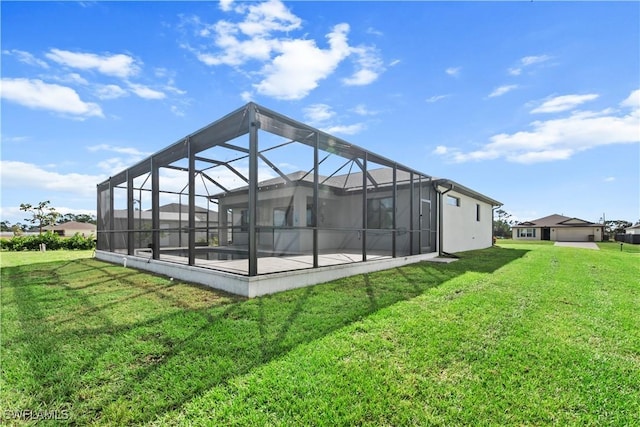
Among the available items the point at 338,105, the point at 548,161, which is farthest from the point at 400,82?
the point at 548,161

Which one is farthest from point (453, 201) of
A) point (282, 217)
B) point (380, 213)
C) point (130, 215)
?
point (130, 215)

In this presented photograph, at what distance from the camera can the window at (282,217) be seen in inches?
456

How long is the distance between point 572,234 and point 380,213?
122 feet

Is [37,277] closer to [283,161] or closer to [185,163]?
[185,163]

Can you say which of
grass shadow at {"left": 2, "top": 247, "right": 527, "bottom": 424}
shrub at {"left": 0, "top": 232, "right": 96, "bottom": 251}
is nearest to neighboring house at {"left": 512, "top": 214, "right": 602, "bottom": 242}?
grass shadow at {"left": 2, "top": 247, "right": 527, "bottom": 424}

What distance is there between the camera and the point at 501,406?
2.14m

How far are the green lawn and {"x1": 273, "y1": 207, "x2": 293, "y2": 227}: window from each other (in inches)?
255

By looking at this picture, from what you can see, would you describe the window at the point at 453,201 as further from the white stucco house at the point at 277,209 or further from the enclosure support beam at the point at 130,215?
the enclosure support beam at the point at 130,215

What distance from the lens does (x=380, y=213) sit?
39.4ft

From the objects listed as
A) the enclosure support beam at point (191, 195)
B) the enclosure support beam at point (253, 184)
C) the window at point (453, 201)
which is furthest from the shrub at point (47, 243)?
the window at point (453, 201)

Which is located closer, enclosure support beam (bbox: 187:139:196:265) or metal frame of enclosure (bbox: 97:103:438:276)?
enclosure support beam (bbox: 187:139:196:265)

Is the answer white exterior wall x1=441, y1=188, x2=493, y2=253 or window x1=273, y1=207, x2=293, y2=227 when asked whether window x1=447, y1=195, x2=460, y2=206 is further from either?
window x1=273, y1=207, x2=293, y2=227

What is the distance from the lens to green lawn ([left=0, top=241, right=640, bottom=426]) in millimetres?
2096

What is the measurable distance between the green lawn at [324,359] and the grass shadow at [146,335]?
0.02 meters
